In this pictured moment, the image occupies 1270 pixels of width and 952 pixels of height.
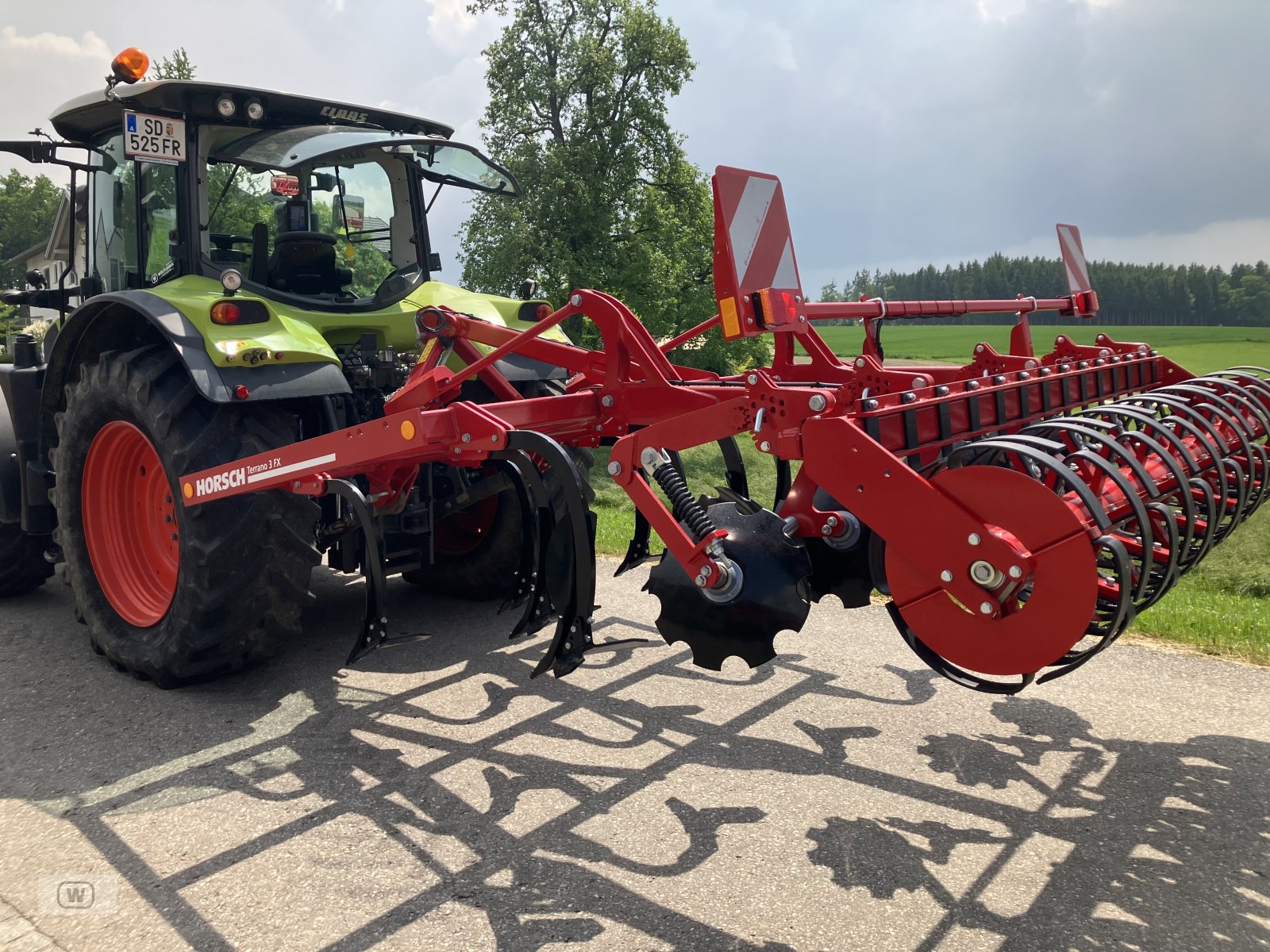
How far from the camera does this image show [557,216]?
526 inches

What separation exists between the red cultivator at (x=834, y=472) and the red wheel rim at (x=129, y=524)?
75 cm

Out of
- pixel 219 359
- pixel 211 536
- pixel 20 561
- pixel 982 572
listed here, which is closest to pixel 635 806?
pixel 982 572

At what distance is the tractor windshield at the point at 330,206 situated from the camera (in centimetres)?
426

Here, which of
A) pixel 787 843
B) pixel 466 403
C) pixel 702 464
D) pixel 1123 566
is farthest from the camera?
pixel 702 464

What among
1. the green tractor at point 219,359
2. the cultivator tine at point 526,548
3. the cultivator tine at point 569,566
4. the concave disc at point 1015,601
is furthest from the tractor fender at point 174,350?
the concave disc at point 1015,601

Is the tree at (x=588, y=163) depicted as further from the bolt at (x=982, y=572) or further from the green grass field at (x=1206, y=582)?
the bolt at (x=982, y=572)

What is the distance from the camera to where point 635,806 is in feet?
9.92

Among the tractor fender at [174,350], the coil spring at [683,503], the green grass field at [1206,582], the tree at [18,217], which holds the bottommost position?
the green grass field at [1206,582]

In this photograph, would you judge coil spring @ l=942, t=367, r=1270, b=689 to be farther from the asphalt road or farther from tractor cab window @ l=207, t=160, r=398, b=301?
tractor cab window @ l=207, t=160, r=398, b=301

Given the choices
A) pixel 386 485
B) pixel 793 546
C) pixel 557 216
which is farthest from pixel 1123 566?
pixel 557 216

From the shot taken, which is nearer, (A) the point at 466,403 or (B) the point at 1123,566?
(B) the point at 1123,566

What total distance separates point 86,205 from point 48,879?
3.54 metres

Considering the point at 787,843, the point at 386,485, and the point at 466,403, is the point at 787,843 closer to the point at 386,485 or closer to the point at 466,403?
the point at 466,403

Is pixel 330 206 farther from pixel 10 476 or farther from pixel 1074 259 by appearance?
pixel 1074 259
